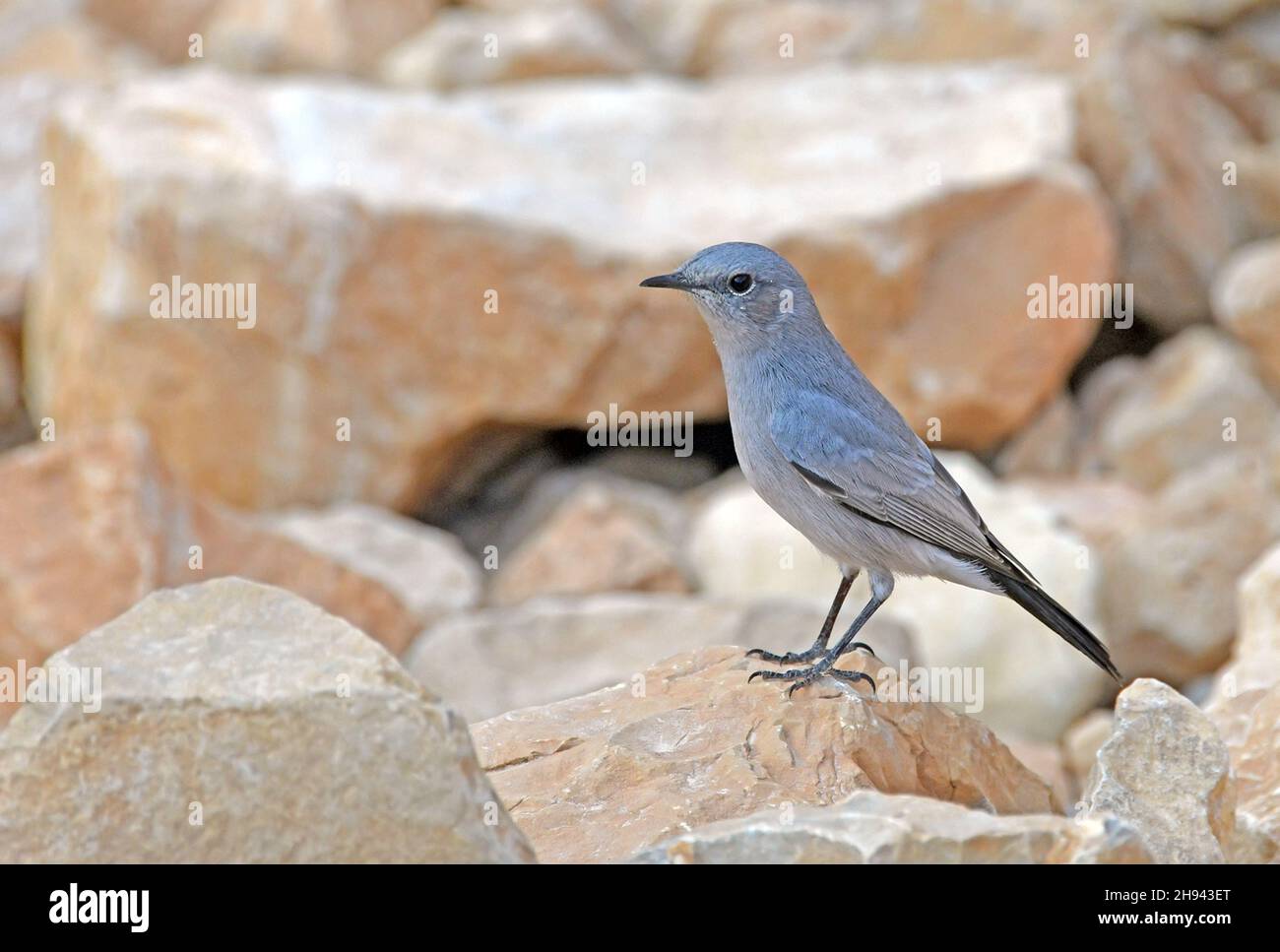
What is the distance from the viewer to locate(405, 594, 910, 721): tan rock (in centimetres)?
838

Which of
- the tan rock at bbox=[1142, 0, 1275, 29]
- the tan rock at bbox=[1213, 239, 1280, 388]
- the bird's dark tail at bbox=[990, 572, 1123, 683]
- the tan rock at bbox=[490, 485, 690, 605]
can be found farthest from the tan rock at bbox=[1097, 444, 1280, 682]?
the tan rock at bbox=[1142, 0, 1275, 29]

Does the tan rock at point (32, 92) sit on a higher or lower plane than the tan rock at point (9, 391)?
higher

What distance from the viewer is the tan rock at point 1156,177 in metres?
11.6

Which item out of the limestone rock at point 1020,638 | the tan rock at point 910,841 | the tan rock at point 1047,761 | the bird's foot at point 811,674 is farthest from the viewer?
the limestone rock at point 1020,638

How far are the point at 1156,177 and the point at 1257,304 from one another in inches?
58.9

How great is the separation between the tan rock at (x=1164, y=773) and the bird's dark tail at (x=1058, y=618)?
767 mm

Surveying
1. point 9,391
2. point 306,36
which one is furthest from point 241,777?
point 306,36

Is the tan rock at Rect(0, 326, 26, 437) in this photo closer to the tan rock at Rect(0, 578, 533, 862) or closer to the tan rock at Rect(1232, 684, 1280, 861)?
the tan rock at Rect(0, 578, 533, 862)

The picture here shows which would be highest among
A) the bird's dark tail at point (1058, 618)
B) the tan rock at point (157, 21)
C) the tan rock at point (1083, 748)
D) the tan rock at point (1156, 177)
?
the tan rock at point (157, 21)

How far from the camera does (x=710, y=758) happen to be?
5.04m

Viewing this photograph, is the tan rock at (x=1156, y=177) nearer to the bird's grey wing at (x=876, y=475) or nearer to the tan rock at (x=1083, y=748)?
the tan rock at (x=1083, y=748)

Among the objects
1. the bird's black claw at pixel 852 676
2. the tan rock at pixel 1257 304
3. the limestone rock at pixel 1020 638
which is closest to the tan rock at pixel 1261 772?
the bird's black claw at pixel 852 676
